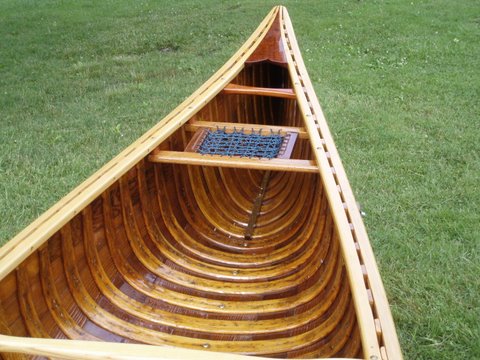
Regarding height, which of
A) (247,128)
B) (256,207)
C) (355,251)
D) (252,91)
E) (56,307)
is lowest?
(256,207)

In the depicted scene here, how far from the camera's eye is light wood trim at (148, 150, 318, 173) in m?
2.70

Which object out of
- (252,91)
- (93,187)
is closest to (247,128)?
(252,91)

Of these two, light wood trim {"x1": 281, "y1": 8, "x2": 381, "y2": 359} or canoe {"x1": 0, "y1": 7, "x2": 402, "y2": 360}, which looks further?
canoe {"x1": 0, "y1": 7, "x2": 402, "y2": 360}

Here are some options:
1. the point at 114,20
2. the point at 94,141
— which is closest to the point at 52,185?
the point at 94,141

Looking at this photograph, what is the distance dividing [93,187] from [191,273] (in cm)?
81

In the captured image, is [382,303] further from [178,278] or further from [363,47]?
[363,47]

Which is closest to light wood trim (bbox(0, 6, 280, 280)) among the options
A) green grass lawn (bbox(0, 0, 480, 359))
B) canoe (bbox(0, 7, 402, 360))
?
canoe (bbox(0, 7, 402, 360))

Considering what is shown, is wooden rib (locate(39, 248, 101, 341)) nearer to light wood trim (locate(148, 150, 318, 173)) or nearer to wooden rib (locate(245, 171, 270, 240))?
light wood trim (locate(148, 150, 318, 173))

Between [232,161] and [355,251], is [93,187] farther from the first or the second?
[355,251]

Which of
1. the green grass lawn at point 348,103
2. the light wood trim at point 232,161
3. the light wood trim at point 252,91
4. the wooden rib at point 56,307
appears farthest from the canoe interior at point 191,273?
the green grass lawn at point 348,103

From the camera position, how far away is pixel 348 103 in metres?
5.66

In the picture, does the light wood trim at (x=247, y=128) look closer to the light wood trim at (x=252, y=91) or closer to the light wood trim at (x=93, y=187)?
the light wood trim at (x=93, y=187)

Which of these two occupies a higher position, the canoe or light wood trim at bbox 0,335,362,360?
light wood trim at bbox 0,335,362,360

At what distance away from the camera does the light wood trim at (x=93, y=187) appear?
1751 millimetres
